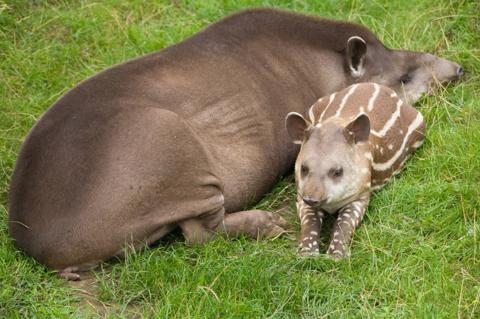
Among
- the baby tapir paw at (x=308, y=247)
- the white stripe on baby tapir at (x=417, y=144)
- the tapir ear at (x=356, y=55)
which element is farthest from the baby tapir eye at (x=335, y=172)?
the tapir ear at (x=356, y=55)

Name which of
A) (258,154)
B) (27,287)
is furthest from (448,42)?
(27,287)

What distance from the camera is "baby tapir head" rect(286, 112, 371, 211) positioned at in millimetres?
6852

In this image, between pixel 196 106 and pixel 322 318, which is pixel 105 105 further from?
pixel 322 318

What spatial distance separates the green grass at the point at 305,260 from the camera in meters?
6.29

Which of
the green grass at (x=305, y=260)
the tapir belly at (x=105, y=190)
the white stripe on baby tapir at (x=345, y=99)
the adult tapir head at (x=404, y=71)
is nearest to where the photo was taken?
the green grass at (x=305, y=260)

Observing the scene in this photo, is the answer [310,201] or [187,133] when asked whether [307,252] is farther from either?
[187,133]

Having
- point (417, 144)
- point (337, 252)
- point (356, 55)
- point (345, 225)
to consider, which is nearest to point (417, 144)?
point (417, 144)

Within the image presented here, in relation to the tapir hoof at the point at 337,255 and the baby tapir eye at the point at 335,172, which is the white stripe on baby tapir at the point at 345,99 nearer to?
the baby tapir eye at the point at 335,172

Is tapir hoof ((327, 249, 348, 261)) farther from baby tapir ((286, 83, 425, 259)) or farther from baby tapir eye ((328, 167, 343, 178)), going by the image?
baby tapir eye ((328, 167, 343, 178))

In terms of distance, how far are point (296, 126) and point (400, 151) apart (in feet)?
3.12

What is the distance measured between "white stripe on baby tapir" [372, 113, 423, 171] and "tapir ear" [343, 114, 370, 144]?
1.16ft

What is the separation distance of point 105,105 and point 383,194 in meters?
2.23

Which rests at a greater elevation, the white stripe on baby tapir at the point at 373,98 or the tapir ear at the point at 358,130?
the tapir ear at the point at 358,130

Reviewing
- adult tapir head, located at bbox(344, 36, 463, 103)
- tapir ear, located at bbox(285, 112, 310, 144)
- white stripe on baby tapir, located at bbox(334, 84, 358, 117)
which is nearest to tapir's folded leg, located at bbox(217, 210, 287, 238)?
tapir ear, located at bbox(285, 112, 310, 144)
